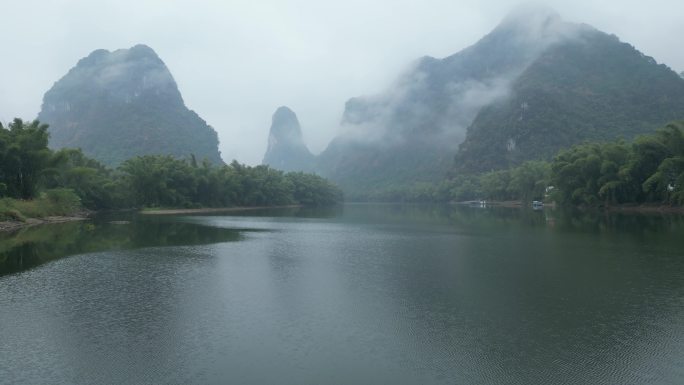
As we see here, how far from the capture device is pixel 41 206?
44.4 m

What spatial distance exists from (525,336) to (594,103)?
14183 cm

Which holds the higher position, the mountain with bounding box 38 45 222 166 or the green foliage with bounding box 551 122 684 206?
the mountain with bounding box 38 45 222 166

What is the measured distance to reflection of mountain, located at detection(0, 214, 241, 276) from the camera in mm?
21172

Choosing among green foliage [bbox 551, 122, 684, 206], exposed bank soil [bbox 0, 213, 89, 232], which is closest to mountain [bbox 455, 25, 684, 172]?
green foliage [bbox 551, 122, 684, 206]

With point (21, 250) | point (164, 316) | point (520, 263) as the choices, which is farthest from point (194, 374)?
point (21, 250)

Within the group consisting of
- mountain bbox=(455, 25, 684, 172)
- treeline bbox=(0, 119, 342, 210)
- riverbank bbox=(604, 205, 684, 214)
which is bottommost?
riverbank bbox=(604, 205, 684, 214)

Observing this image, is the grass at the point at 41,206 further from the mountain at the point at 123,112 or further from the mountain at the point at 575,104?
the mountain at the point at 575,104

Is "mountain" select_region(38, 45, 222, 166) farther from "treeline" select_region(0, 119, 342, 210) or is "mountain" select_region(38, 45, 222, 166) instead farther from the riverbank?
the riverbank

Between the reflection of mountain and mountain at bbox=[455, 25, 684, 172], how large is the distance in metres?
112

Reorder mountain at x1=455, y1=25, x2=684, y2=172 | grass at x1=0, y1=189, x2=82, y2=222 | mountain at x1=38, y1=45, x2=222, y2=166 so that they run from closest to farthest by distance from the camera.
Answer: grass at x1=0, y1=189, x2=82, y2=222 → mountain at x1=455, y1=25, x2=684, y2=172 → mountain at x1=38, y1=45, x2=222, y2=166

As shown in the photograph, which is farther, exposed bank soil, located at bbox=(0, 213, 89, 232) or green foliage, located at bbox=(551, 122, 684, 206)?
green foliage, located at bbox=(551, 122, 684, 206)

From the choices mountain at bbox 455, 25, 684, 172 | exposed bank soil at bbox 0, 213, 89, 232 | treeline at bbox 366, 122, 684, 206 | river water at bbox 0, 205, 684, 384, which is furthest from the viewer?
mountain at bbox 455, 25, 684, 172

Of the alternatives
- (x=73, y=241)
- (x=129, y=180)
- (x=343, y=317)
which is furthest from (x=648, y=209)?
(x=129, y=180)

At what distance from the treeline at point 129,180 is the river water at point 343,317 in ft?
81.6
